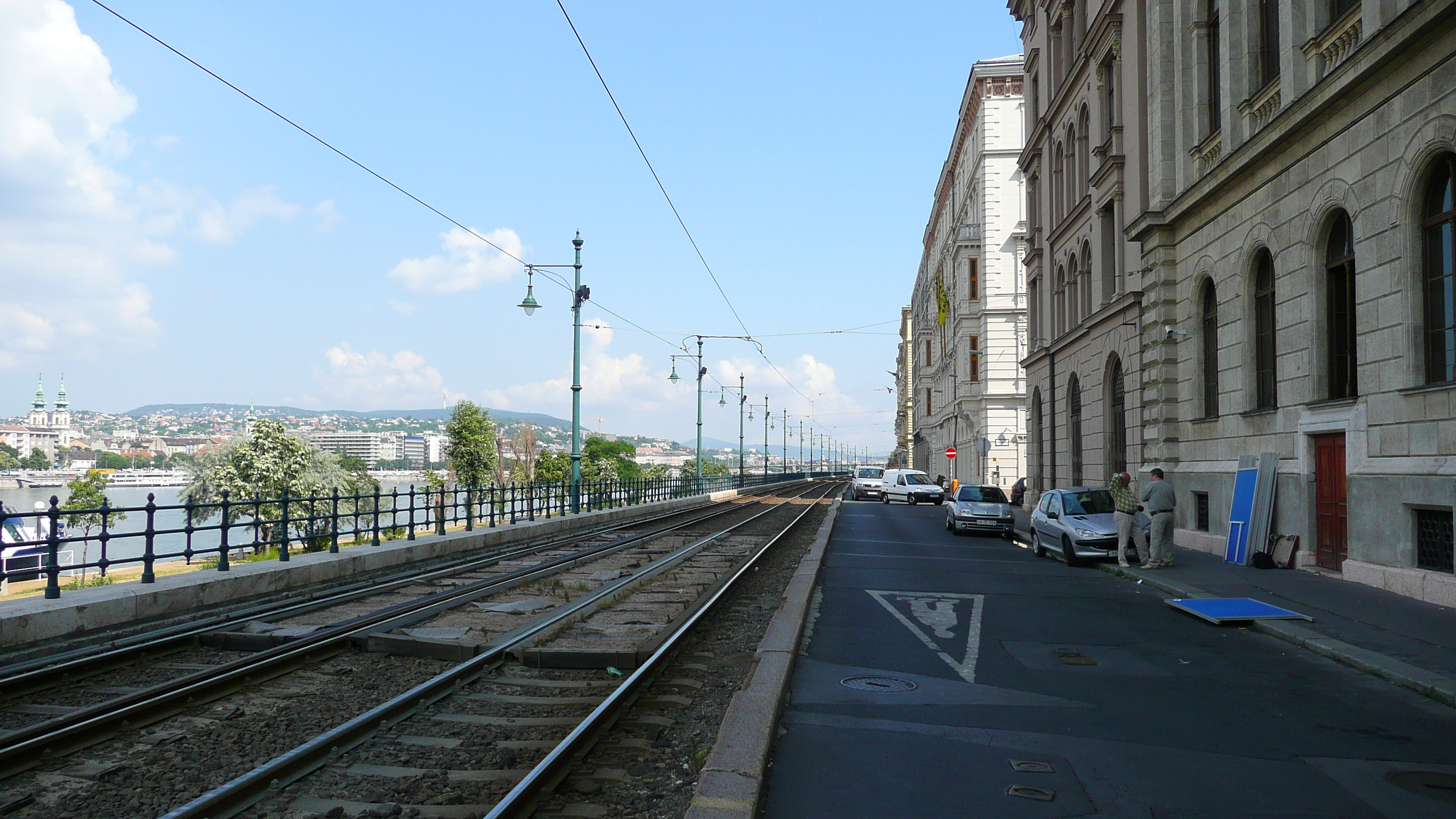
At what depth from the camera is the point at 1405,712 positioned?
712 centimetres

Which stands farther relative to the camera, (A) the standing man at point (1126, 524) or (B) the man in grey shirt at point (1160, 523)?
(A) the standing man at point (1126, 524)

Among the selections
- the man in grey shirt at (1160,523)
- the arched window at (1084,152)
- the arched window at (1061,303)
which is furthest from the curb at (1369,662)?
the arched window at (1061,303)

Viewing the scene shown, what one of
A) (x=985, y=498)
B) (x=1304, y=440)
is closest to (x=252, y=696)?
(x=1304, y=440)

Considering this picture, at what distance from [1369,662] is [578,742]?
6895mm

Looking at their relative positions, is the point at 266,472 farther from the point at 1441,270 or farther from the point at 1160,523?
the point at 1441,270

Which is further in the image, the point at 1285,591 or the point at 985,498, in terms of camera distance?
the point at 985,498

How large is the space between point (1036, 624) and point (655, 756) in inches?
259

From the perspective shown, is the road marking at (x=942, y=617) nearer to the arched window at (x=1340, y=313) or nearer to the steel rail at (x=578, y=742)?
the steel rail at (x=578, y=742)

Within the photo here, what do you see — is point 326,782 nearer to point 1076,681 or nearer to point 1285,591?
point 1076,681

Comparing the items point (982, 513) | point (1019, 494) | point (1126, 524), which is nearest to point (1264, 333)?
point (1126, 524)

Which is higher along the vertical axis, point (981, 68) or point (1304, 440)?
point (981, 68)

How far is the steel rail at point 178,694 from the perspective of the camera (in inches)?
222

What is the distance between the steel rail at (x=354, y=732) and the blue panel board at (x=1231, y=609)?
229 inches

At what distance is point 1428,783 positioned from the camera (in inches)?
214
